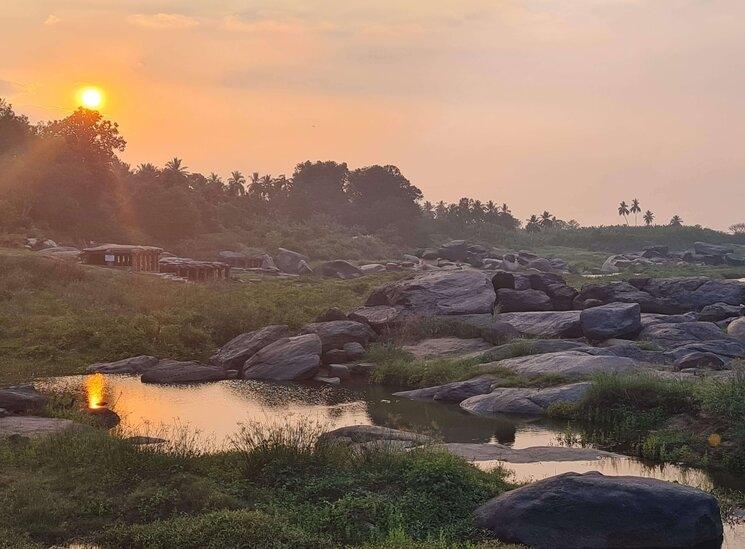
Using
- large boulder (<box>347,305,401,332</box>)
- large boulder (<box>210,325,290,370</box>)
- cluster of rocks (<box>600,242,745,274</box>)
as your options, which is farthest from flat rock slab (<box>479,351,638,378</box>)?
cluster of rocks (<box>600,242,745,274</box>)

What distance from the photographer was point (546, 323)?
4434 centimetres

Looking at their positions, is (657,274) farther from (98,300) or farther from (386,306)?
(98,300)

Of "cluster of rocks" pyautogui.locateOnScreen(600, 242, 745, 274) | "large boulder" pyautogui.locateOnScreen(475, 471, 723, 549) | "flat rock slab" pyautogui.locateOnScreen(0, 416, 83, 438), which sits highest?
"cluster of rocks" pyautogui.locateOnScreen(600, 242, 745, 274)

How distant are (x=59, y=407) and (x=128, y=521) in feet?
41.7

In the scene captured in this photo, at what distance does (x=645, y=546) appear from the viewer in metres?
15.1

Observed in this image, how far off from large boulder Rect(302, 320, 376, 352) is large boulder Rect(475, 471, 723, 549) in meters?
27.0

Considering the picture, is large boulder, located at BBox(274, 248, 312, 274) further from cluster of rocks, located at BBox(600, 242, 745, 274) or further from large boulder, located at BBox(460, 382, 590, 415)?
large boulder, located at BBox(460, 382, 590, 415)

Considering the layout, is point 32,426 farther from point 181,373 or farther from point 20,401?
point 181,373

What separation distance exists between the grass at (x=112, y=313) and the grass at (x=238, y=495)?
62.1 feet

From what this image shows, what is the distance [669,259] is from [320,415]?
125m

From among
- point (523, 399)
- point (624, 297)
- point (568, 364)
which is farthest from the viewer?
point (624, 297)

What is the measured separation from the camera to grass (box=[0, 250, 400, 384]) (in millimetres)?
40000

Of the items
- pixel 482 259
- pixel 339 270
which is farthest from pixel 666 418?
pixel 482 259

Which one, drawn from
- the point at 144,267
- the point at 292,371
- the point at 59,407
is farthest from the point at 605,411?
the point at 144,267
